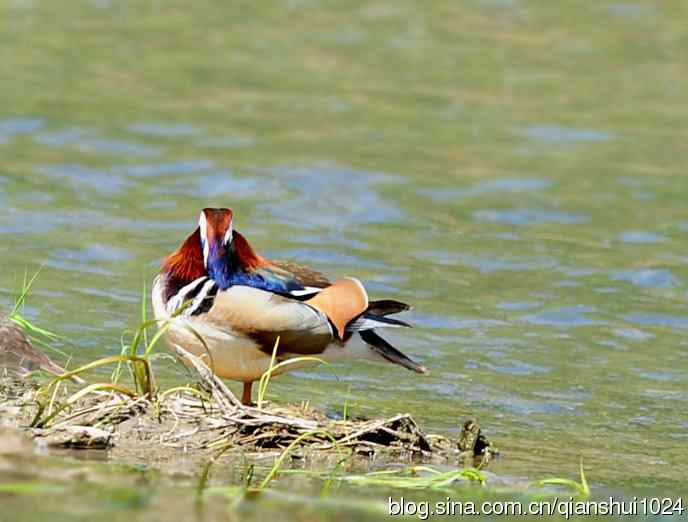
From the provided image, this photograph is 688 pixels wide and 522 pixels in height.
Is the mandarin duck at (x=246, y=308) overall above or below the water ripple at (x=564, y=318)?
below

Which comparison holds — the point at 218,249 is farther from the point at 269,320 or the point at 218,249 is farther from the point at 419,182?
the point at 419,182

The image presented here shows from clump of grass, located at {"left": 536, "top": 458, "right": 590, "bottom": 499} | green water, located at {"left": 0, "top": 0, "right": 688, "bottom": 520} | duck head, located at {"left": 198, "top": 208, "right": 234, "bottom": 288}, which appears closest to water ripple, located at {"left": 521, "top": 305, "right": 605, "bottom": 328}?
green water, located at {"left": 0, "top": 0, "right": 688, "bottom": 520}

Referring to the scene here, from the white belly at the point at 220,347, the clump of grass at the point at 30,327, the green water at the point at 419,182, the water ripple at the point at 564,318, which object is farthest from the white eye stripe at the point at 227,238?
the water ripple at the point at 564,318

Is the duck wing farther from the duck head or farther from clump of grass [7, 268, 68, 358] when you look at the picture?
clump of grass [7, 268, 68, 358]

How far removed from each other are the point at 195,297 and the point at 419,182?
8.10 metres

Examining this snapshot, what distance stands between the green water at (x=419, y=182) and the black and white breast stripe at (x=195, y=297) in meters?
1.31

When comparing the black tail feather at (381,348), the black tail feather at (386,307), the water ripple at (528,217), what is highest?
the water ripple at (528,217)

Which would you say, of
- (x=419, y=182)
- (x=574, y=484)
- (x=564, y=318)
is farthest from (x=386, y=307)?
(x=419, y=182)

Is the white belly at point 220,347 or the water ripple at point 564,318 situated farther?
the water ripple at point 564,318

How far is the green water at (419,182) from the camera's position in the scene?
985 centimetres

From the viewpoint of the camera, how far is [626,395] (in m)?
9.89

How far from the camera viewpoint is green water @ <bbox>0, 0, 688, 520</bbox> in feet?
32.3

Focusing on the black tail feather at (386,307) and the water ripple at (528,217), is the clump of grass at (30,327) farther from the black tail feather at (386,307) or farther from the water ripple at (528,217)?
the water ripple at (528,217)

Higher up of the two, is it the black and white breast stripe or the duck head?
Result: the duck head
